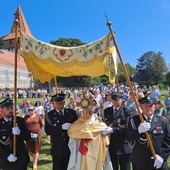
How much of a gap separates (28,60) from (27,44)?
0.63 metres

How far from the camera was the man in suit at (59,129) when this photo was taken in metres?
5.34

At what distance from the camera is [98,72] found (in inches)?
277

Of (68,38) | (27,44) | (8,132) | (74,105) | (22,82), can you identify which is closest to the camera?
(8,132)

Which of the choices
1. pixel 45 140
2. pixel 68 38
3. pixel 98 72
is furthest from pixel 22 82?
pixel 98 72

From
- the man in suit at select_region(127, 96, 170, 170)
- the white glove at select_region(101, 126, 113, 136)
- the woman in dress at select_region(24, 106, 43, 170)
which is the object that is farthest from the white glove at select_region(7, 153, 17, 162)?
the woman in dress at select_region(24, 106, 43, 170)

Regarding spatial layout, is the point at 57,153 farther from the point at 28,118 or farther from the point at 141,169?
the point at 28,118

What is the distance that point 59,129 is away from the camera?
5.32m

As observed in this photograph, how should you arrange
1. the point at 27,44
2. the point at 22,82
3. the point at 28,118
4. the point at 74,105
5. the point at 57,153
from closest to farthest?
1. the point at 57,153
2. the point at 27,44
3. the point at 28,118
4. the point at 74,105
5. the point at 22,82

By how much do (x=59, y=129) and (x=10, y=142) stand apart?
0.94m

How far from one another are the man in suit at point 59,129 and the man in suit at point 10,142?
57cm

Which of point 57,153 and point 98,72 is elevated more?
point 98,72

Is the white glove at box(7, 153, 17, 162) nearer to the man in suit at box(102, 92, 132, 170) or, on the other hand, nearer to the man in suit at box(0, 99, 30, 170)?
the man in suit at box(0, 99, 30, 170)

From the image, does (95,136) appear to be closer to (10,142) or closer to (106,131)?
(106,131)

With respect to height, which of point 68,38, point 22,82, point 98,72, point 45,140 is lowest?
point 45,140
